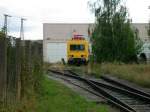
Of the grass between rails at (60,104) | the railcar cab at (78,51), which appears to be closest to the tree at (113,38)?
the railcar cab at (78,51)

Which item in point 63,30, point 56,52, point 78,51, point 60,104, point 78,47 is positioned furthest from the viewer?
point 63,30

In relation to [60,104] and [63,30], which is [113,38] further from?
[60,104]

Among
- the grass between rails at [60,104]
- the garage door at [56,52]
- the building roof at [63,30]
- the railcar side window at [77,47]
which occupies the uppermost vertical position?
the building roof at [63,30]

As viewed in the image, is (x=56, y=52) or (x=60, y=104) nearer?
(x=60, y=104)

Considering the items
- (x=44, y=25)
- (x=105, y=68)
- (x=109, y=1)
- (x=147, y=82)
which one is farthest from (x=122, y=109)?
(x=44, y=25)

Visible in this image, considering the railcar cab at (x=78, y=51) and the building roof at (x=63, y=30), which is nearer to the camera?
the railcar cab at (x=78, y=51)

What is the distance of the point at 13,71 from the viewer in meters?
12.7

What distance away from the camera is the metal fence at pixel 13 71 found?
1108 centimetres

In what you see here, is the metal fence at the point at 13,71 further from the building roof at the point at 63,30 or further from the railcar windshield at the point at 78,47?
the building roof at the point at 63,30

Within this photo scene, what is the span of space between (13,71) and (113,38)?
38.5 m

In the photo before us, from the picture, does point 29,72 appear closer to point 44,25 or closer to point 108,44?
point 108,44

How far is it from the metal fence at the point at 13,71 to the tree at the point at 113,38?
34826 millimetres

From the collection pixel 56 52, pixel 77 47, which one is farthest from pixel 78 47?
pixel 56 52

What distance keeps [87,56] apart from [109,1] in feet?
24.8
